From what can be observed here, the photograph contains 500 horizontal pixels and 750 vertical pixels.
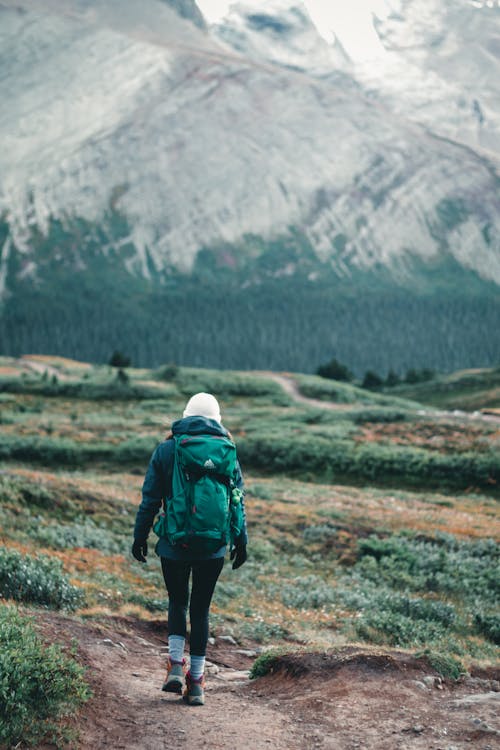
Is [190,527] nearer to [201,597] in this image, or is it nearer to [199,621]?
[201,597]

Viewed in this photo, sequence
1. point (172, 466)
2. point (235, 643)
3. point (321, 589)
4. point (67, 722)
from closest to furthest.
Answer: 1. point (67, 722)
2. point (172, 466)
3. point (235, 643)
4. point (321, 589)

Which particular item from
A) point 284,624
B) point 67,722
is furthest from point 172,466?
point 284,624

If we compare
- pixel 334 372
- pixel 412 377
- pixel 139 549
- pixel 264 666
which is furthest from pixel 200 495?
pixel 334 372

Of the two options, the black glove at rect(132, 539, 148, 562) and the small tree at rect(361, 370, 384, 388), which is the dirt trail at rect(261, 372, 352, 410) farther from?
the black glove at rect(132, 539, 148, 562)

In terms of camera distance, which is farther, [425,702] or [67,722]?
[425,702]

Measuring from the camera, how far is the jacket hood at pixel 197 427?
7664mm

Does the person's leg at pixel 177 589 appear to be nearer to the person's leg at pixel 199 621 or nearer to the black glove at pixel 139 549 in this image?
the person's leg at pixel 199 621

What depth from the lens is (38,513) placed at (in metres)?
17.5

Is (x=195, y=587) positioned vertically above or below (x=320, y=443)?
above

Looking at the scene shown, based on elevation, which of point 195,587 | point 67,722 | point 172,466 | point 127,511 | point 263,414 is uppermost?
point 172,466

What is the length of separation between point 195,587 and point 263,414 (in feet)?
165

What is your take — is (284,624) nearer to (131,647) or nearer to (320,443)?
(131,647)

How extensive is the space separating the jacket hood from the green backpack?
3.6 inches

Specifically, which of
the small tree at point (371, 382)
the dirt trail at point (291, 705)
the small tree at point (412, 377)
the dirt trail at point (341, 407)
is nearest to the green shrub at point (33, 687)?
the dirt trail at point (291, 705)
